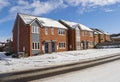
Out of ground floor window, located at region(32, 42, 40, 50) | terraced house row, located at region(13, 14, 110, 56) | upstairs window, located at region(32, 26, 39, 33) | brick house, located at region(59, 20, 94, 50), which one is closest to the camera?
terraced house row, located at region(13, 14, 110, 56)

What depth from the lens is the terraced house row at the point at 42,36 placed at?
143ft

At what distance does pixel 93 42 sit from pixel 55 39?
2133 centimetres

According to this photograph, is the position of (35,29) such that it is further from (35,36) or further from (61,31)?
(61,31)

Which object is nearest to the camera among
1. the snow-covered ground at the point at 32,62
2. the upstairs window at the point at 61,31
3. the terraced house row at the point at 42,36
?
the snow-covered ground at the point at 32,62

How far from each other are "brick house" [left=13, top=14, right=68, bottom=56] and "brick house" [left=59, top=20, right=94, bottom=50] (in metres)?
4.86

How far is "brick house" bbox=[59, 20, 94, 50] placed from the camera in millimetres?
56319

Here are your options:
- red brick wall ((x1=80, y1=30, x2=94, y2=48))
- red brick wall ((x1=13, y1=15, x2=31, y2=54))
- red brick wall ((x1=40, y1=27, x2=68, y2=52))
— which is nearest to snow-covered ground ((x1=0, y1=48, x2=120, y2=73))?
red brick wall ((x1=13, y1=15, x2=31, y2=54))

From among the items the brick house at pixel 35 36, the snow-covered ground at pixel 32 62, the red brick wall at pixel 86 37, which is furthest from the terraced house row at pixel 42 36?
the snow-covered ground at pixel 32 62

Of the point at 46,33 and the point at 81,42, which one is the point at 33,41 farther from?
the point at 81,42

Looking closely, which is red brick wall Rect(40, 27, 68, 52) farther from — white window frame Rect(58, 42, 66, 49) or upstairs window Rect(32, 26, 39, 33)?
upstairs window Rect(32, 26, 39, 33)

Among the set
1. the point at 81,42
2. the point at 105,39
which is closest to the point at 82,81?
the point at 81,42

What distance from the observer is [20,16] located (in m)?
46.0

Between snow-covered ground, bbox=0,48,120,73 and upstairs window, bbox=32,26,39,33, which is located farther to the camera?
upstairs window, bbox=32,26,39,33

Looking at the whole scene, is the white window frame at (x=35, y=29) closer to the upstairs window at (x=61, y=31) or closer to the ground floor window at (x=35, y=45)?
the ground floor window at (x=35, y=45)
